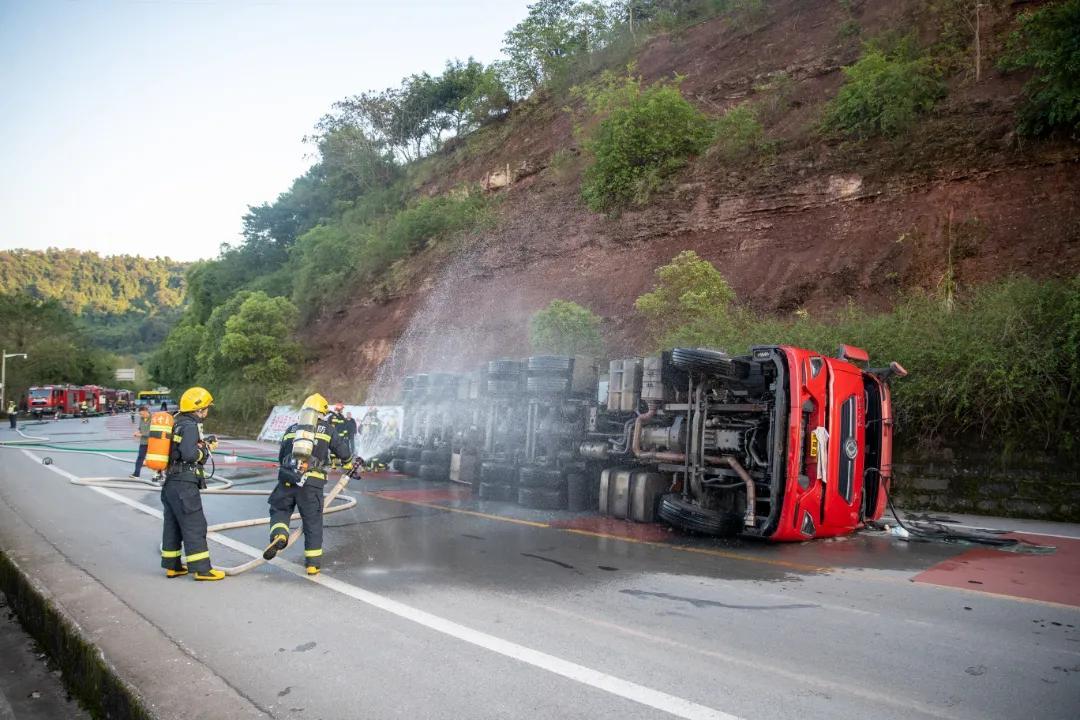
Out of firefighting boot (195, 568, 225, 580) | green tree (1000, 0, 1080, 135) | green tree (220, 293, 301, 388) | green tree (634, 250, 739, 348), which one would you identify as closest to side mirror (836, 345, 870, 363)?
firefighting boot (195, 568, 225, 580)

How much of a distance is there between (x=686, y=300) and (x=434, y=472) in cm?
827

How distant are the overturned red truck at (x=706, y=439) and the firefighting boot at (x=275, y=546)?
4205 mm

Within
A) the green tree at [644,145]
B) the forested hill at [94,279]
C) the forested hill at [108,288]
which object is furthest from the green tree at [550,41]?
the forested hill at [94,279]

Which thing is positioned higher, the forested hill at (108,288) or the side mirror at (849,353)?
the forested hill at (108,288)

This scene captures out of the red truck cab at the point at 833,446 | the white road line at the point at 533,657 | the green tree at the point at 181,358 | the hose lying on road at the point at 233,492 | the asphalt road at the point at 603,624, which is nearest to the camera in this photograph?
the white road line at the point at 533,657

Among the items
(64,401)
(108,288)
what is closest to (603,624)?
(64,401)

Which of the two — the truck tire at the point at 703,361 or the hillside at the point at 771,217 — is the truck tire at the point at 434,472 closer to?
the truck tire at the point at 703,361

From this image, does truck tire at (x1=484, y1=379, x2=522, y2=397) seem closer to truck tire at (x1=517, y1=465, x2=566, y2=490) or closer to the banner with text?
truck tire at (x1=517, y1=465, x2=566, y2=490)

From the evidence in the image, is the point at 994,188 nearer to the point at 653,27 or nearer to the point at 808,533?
the point at 808,533

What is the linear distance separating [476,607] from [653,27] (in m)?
43.2

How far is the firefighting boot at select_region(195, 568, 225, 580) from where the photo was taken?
6074mm

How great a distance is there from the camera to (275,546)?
6.38 m

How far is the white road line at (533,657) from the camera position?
3.45 metres

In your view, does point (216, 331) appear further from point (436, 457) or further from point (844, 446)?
point (844, 446)
